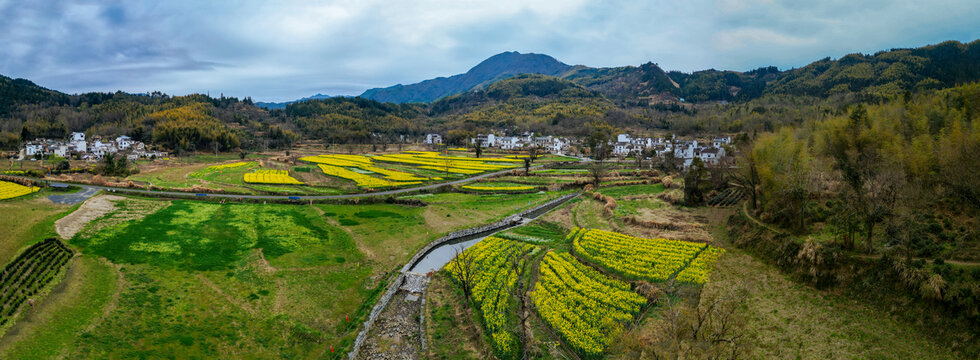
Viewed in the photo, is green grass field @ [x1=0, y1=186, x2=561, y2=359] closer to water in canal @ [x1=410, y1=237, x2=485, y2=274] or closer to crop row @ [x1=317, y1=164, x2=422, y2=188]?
water in canal @ [x1=410, y1=237, x2=485, y2=274]

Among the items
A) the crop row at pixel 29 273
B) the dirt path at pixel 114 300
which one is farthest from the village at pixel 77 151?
the dirt path at pixel 114 300

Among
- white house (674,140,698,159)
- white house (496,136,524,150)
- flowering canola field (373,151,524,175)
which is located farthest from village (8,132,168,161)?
white house (674,140,698,159)

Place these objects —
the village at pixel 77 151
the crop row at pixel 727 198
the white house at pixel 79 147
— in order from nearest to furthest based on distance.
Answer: the crop row at pixel 727 198 → the village at pixel 77 151 → the white house at pixel 79 147

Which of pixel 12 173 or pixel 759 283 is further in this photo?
pixel 12 173

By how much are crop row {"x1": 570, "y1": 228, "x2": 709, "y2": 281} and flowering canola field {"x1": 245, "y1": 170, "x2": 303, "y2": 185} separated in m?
43.0

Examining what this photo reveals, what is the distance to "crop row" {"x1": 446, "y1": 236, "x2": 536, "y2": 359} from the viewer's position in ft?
61.4

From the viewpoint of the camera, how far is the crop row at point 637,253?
81.5 feet

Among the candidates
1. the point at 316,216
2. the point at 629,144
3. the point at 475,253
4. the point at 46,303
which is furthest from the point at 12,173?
the point at 629,144

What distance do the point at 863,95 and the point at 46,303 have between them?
533 ft

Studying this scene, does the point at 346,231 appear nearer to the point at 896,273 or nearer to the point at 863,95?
the point at 896,273

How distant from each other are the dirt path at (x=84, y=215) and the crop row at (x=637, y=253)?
3773cm

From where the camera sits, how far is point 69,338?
1762cm

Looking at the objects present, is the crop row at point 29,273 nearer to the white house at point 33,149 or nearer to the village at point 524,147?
the village at point 524,147

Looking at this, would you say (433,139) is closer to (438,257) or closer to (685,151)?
(685,151)
